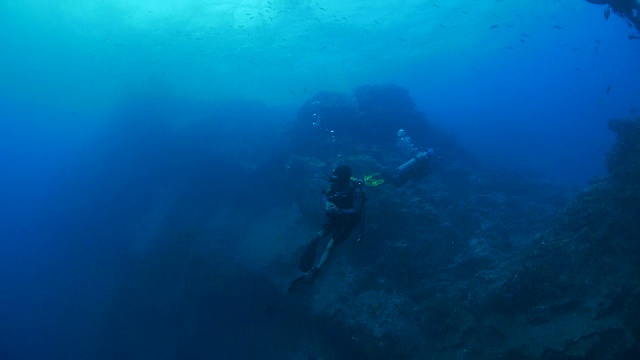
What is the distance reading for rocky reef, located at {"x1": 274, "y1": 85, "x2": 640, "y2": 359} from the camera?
7.00 metres

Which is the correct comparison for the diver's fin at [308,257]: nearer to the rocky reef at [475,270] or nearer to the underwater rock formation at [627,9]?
the rocky reef at [475,270]

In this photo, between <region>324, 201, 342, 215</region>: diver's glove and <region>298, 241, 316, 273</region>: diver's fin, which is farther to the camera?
<region>298, 241, 316, 273</region>: diver's fin

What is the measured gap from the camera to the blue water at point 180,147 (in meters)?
13.6

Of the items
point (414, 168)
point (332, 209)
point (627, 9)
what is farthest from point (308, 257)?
point (627, 9)

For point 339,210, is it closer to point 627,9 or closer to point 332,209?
point 332,209

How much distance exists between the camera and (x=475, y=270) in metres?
10.2

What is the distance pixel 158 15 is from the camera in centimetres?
2889

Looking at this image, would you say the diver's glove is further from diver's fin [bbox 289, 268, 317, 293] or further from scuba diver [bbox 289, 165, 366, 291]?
diver's fin [bbox 289, 268, 317, 293]

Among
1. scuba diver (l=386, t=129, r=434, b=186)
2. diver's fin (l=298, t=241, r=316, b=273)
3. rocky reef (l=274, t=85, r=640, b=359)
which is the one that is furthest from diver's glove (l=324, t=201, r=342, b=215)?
rocky reef (l=274, t=85, r=640, b=359)

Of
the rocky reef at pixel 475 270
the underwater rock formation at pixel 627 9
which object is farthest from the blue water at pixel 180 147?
the underwater rock formation at pixel 627 9

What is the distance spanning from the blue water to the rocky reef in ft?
6.59

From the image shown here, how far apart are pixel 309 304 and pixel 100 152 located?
26.3 meters

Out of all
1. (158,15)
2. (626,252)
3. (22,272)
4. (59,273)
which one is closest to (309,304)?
(626,252)

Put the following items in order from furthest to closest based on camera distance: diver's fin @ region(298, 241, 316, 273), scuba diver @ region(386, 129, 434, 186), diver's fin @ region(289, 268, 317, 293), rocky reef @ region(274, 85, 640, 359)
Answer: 1. scuba diver @ region(386, 129, 434, 186)
2. diver's fin @ region(298, 241, 316, 273)
3. rocky reef @ region(274, 85, 640, 359)
4. diver's fin @ region(289, 268, 317, 293)
